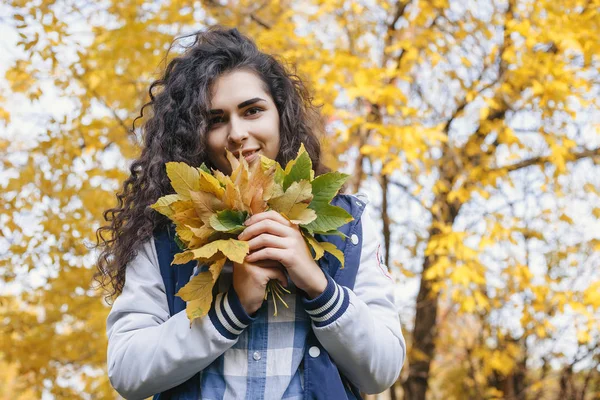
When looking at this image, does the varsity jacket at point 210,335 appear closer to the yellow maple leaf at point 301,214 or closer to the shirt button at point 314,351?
the shirt button at point 314,351

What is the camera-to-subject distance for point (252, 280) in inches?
51.4

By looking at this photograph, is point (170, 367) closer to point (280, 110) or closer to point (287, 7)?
point (280, 110)

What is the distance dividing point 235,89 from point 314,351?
731mm

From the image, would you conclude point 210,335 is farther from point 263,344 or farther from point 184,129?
point 184,129

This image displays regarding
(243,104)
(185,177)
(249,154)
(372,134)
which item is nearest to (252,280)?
(185,177)

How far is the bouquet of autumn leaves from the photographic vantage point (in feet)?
4.21

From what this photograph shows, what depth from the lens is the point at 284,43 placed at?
4.04m

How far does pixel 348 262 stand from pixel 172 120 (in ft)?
2.16

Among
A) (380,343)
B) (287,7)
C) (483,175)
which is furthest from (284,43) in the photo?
(380,343)

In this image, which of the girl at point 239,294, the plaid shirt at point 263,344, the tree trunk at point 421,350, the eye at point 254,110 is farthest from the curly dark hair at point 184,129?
the tree trunk at point 421,350

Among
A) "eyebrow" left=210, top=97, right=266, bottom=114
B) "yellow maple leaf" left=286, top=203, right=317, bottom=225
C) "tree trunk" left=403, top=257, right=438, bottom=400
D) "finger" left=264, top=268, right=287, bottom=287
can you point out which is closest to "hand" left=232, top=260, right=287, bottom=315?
"finger" left=264, top=268, right=287, bottom=287

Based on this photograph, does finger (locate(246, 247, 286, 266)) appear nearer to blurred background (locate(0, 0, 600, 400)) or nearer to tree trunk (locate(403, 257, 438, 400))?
blurred background (locate(0, 0, 600, 400))

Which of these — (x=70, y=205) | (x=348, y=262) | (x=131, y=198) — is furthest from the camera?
(x=70, y=205)

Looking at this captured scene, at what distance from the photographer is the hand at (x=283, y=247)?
1288 mm
